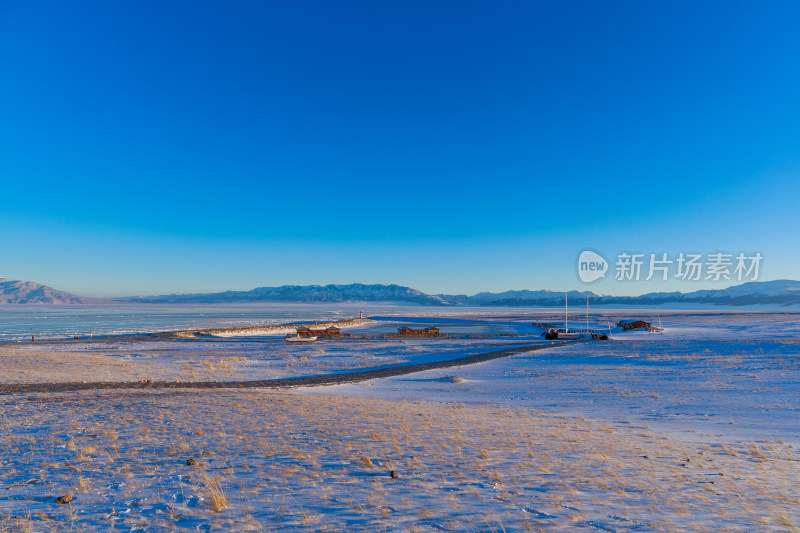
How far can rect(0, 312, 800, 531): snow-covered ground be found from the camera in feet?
18.2

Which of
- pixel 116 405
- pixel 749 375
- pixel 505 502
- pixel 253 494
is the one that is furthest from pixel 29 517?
pixel 749 375

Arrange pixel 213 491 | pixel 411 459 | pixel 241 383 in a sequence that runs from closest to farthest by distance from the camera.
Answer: pixel 213 491 → pixel 411 459 → pixel 241 383

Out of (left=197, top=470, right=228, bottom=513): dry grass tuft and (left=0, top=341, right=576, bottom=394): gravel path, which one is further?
(left=0, top=341, right=576, bottom=394): gravel path

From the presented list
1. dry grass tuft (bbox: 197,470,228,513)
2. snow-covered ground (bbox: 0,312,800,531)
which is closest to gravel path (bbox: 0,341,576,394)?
snow-covered ground (bbox: 0,312,800,531)

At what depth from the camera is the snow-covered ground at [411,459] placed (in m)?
5.55

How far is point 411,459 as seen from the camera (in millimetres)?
8219

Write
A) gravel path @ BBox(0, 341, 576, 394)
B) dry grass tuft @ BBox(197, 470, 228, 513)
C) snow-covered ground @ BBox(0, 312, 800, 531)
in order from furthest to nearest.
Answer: gravel path @ BBox(0, 341, 576, 394), dry grass tuft @ BBox(197, 470, 228, 513), snow-covered ground @ BBox(0, 312, 800, 531)

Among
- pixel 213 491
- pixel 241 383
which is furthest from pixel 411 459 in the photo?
pixel 241 383

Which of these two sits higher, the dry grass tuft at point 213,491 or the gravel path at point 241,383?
the dry grass tuft at point 213,491

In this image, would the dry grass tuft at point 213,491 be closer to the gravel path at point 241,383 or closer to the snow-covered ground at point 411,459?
the snow-covered ground at point 411,459

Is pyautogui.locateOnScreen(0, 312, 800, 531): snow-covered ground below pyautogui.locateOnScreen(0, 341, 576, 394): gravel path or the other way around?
the other way around

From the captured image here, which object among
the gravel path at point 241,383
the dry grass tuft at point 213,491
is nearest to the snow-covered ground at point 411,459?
the dry grass tuft at point 213,491

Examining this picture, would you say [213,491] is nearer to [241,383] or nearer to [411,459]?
[411,459]

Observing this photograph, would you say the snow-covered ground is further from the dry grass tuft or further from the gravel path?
the gravel path
